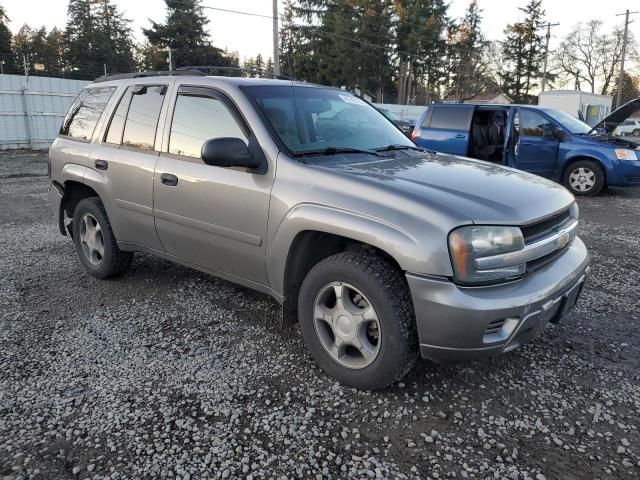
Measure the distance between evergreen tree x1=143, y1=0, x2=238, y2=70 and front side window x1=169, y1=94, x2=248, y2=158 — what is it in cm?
4639

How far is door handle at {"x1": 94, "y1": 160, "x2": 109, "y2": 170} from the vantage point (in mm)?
4223

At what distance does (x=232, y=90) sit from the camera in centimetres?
346

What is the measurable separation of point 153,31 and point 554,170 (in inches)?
1818

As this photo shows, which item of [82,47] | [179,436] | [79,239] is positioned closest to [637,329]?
[179,436]

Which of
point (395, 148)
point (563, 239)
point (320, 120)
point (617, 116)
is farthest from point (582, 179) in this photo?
point (320, 120)

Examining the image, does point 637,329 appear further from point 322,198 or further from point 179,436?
point 179,436

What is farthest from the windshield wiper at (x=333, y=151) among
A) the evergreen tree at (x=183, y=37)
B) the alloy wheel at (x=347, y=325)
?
the evergreen tree at (x=183, y=37)

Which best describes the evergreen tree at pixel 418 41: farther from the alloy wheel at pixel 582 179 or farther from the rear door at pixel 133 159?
the rear door at pixel 133 159

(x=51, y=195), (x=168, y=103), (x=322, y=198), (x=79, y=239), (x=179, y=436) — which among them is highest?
(x=168, y=103)

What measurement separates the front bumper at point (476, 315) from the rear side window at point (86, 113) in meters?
3.38

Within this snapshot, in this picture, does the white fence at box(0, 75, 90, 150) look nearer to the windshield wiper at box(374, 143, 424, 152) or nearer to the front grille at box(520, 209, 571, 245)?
the windshield wiper at box(374, 143, 424, 152)

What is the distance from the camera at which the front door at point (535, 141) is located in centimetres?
972

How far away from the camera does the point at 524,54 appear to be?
59750 mm

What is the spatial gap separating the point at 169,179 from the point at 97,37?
2316 inches
